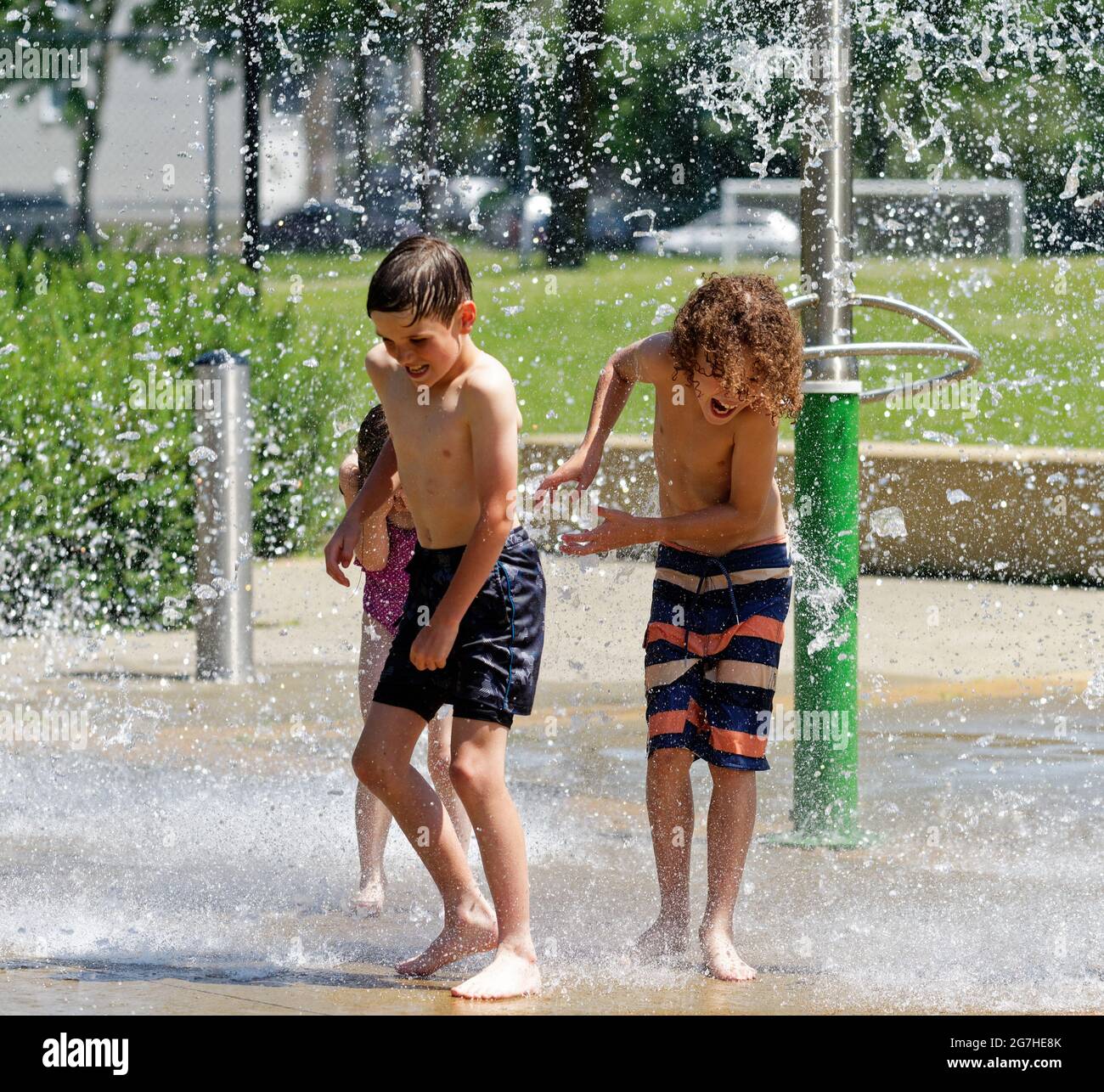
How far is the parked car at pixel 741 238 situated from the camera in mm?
28391

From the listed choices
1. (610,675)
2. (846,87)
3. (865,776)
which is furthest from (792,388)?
(610,675)

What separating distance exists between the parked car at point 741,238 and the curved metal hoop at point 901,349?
2236cm

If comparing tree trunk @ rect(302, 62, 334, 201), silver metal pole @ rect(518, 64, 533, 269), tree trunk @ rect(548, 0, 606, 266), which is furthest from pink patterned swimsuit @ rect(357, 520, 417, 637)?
silver metal pole @ rect(518, 64, 533, 269)

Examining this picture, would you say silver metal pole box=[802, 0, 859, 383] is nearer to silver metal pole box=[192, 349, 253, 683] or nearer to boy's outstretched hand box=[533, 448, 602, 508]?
boy's outstretched hand box=[533, 448, 602, 508]

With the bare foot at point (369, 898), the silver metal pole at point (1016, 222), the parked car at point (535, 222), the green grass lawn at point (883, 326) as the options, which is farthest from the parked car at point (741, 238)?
the bare foot at point (369, 898)

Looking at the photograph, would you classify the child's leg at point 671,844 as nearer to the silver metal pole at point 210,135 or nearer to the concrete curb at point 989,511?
the concrete curb at point 989,511

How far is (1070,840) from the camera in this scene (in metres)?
4.92

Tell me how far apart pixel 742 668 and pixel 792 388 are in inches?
23.1

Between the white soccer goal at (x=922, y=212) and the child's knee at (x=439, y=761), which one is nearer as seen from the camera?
the child's knee at (x=439, y=761)

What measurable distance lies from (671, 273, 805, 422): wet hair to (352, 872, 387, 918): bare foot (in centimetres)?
136

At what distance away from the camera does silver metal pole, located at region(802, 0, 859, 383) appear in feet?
16.0

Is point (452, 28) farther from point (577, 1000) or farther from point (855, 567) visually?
point (577, 1000)

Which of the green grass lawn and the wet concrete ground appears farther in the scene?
the green grass lawn

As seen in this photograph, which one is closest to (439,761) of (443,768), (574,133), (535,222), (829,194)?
(443,768)
